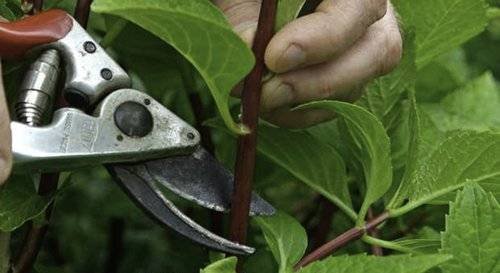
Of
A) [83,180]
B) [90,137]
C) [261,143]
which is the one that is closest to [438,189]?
[261,143]

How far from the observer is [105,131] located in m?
0.80

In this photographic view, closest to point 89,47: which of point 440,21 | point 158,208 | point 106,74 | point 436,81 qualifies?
point 106,74

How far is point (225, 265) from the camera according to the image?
2.47ft

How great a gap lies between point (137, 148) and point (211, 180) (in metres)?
0.07

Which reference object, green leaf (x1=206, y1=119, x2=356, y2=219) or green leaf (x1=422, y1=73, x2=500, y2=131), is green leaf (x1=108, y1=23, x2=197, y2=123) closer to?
green leaf (x1=206, y1=119, x2=356, y2=219)

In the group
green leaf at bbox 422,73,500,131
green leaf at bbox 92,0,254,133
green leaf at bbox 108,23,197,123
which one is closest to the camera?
green leaf at bbox 92,0,254,133

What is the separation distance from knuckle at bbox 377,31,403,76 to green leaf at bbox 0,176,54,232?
0.31m

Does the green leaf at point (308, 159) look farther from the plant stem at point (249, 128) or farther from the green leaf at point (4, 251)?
the green leaf at point (4, 251)

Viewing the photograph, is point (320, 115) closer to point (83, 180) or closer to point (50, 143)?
point (50, 143)

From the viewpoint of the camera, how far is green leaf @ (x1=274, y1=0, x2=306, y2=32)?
0.80 meters

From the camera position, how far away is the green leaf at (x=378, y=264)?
698 millimetres

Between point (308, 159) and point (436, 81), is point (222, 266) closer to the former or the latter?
point (308, 159)

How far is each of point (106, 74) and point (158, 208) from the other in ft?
0.37

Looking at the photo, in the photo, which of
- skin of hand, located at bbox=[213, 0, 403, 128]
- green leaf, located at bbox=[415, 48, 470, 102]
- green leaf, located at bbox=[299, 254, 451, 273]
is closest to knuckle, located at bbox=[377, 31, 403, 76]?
skin of hand, located at bbox=[213, 0, 403, 128]
